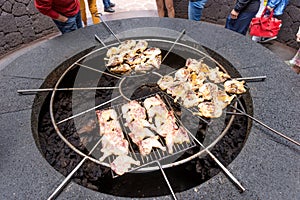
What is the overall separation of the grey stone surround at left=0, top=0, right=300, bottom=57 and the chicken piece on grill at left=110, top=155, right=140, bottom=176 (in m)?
3.72

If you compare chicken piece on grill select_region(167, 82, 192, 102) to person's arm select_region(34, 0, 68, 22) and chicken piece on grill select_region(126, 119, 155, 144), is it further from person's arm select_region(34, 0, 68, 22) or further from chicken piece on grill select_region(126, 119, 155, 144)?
person's arm select_region(34, 0, 68, 22)

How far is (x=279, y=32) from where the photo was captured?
4.39 metres

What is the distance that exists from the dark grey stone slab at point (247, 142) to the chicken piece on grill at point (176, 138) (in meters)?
0.37

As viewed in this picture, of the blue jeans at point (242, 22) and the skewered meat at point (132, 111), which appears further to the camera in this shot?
the blue jeans at point (242, 22)

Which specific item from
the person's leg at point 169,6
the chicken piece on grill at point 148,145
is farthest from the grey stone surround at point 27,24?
the chicken piece on grill at point 148,145

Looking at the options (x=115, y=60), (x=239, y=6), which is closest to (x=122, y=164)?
(x=115, y=60)

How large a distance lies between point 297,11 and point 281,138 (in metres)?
3.30

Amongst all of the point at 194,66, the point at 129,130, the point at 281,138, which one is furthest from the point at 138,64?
the point at 281,138

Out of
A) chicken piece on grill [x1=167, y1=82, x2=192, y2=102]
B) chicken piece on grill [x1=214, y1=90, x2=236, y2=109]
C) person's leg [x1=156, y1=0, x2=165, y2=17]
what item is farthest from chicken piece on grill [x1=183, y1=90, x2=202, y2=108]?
person's leg [x1=156, y1=0, x2=165, y2=17]

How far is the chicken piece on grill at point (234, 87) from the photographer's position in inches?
85.1

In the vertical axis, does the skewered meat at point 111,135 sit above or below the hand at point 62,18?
below

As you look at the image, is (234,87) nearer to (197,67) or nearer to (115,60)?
(197,67)

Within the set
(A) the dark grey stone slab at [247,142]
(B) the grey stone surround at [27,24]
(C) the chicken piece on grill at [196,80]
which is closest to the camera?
(A) the dark grey stone slab at [247,142]

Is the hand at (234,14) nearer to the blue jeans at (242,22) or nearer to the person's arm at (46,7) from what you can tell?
the blue jeans at (242,22)
